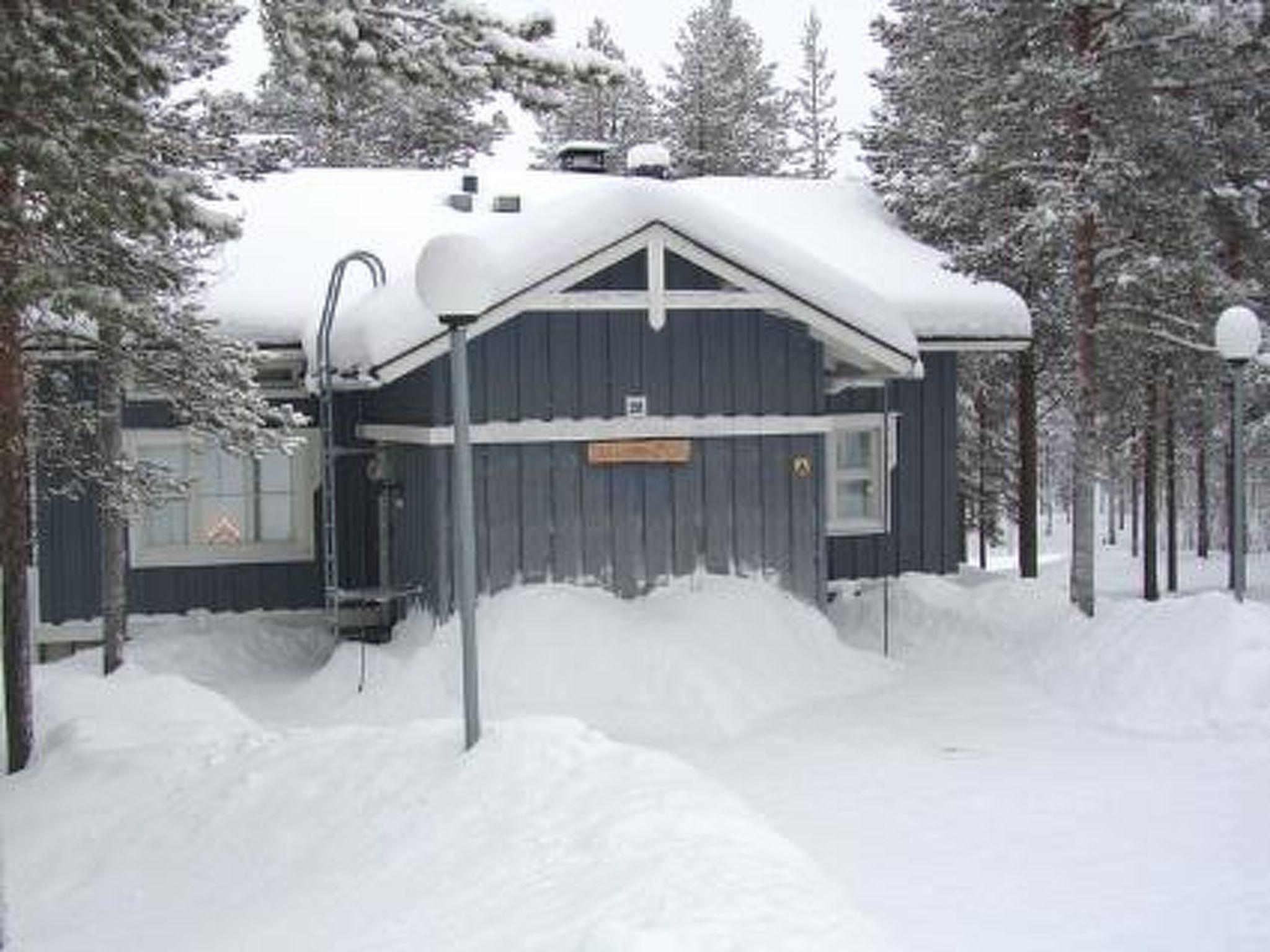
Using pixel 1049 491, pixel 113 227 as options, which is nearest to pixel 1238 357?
pixel 113 227

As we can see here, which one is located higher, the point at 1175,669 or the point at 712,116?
the point at 712,116

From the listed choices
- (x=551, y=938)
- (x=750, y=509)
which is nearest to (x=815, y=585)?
(x=750, y=509)

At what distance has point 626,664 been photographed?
41.8 ft

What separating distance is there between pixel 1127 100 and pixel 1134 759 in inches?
334

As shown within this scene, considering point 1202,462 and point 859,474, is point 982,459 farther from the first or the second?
point 859,474

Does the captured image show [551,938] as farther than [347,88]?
No

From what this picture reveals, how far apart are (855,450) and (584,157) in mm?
8258

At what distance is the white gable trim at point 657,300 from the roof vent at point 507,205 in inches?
233

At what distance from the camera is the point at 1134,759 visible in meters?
10.8

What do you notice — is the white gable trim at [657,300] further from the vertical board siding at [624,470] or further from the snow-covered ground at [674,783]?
the snow-covered ground at [674,783]

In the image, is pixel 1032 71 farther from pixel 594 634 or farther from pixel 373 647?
pixel 373 647

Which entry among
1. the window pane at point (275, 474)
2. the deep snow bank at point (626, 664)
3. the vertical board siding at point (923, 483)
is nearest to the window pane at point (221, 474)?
the window pane at point (275, 474)

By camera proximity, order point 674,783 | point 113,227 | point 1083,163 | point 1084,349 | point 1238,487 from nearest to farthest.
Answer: point 674,783, point 113,227, point 1238,487, point 1083,163, point 1084,349

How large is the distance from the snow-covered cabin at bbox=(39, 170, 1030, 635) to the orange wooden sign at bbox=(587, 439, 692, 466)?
0.8 inches
